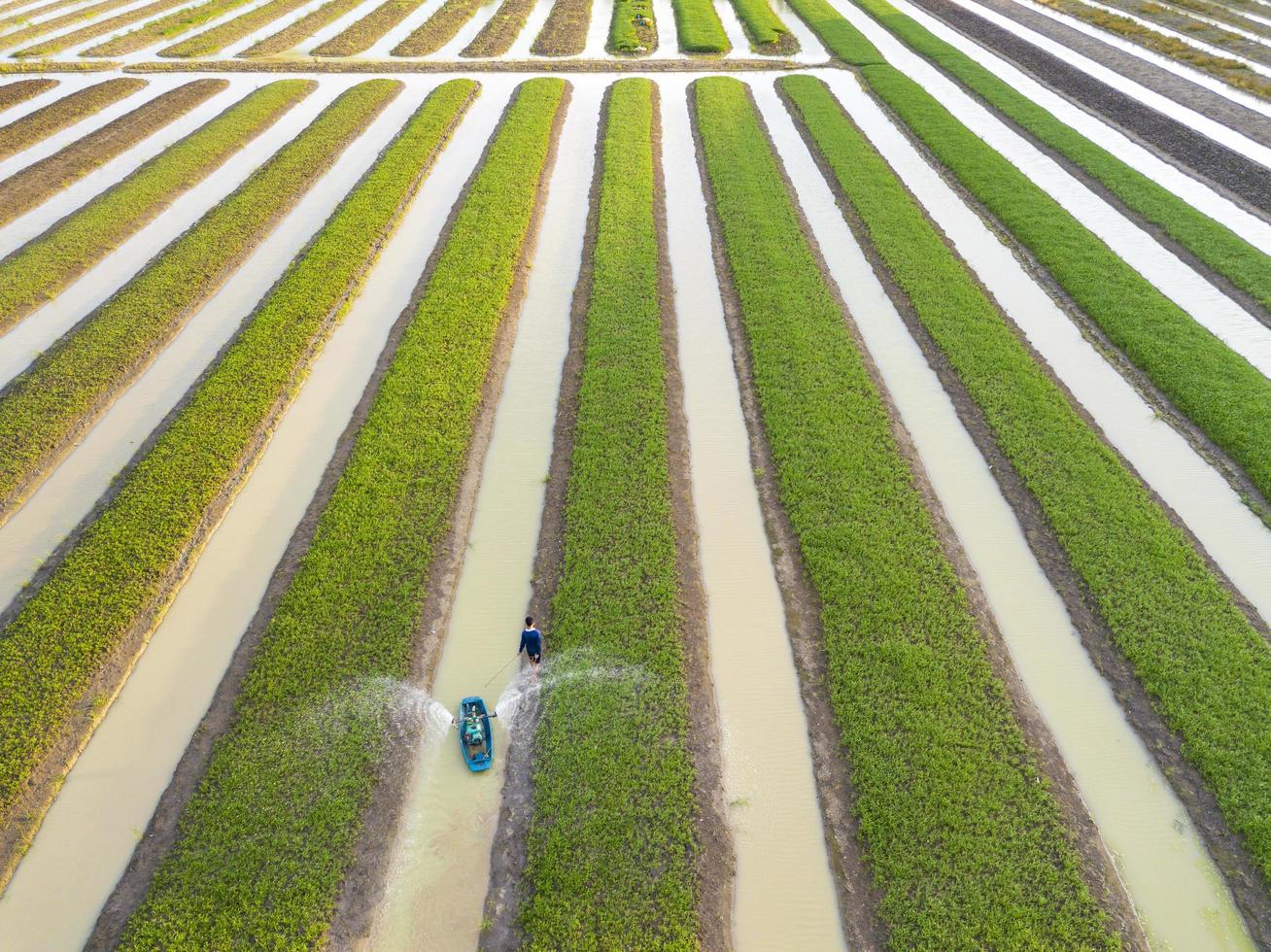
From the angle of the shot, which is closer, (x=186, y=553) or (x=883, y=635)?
(x=883, y=635)

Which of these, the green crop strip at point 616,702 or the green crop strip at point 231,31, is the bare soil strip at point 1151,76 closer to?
the green crop strip at point 616,702

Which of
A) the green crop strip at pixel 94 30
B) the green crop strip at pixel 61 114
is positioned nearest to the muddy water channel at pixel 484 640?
the green crop strip at pixel 61 114

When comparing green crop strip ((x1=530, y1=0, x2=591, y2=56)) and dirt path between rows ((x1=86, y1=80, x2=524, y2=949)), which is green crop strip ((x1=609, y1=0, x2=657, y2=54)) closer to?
green crop strip ((x1=530, y1=0, x2=591, y2=56))

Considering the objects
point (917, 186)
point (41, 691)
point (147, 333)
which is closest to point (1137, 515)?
point (917, 186)

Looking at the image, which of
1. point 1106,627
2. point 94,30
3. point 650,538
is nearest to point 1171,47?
point 1106,627

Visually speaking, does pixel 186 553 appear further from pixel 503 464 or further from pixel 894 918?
pixel 894 918

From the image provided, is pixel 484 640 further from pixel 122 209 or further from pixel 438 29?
pixel 438 29
